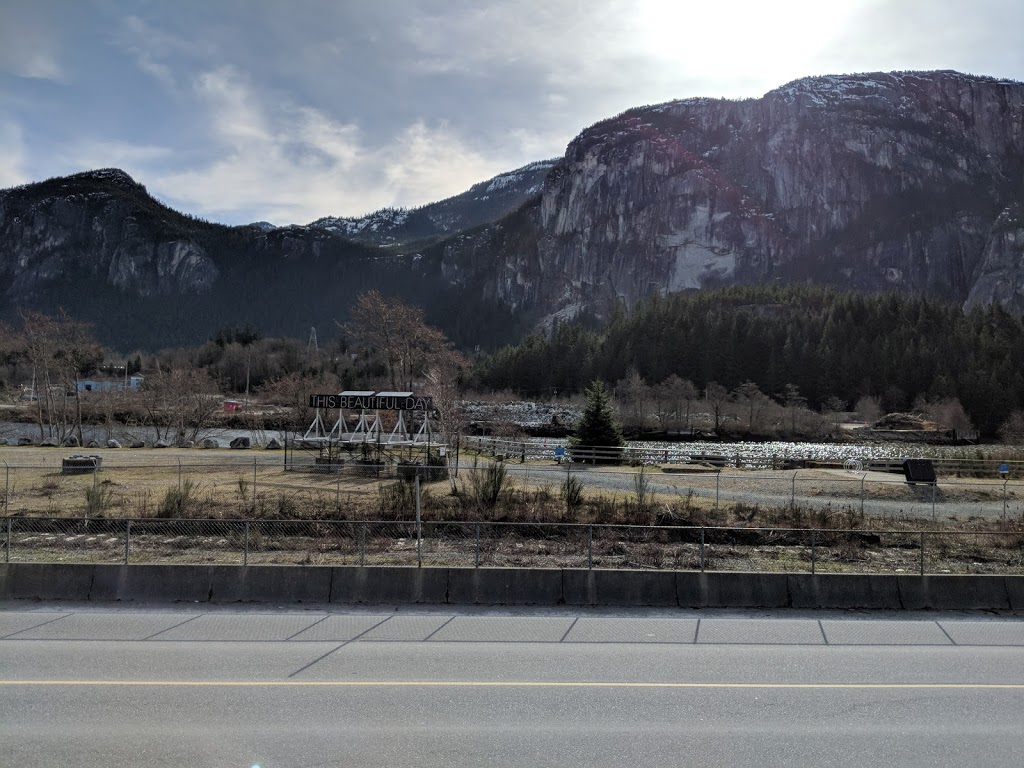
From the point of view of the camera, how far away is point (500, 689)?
9.07 m

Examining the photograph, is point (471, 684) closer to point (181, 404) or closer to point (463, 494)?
point (463, 494)

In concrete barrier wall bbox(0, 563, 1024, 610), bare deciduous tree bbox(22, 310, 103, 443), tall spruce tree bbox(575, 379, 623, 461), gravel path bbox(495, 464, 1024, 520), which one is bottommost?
gravel path bbox(495, 464, 1024, 520)

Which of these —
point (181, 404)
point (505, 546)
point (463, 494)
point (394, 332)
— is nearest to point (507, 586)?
point (505, 546)

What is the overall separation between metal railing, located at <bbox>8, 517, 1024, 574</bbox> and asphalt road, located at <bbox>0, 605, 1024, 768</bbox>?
11.7 ft

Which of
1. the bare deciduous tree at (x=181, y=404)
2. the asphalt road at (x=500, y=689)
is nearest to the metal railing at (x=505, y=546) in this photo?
the asphalt road at (x=500, y=689)

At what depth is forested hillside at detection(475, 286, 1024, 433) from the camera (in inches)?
4902

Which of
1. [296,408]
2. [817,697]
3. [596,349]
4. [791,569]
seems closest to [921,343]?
[596,349]

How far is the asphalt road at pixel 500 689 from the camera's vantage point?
7.12 meters

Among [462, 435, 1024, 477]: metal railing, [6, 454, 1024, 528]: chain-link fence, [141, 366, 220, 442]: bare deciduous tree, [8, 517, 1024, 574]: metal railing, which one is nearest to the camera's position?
[8, 517, 1024, 574]: metal railing

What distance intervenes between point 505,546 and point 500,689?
10838 mm

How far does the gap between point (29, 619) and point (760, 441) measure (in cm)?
8598

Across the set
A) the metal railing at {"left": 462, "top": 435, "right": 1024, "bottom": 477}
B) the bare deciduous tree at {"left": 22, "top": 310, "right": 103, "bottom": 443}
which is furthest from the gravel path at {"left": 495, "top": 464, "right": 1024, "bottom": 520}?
the bare deciduous tree at {"left": 22, "top": 310, "right": 103, "bottom": 443}

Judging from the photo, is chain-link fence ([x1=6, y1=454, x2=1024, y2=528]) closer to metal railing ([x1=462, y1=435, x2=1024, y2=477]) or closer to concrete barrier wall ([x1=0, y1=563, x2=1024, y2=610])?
metal railing ([x1=462, y1=435, x2=1024, y2=477])

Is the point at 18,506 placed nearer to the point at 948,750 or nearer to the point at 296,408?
the point at 948,750
